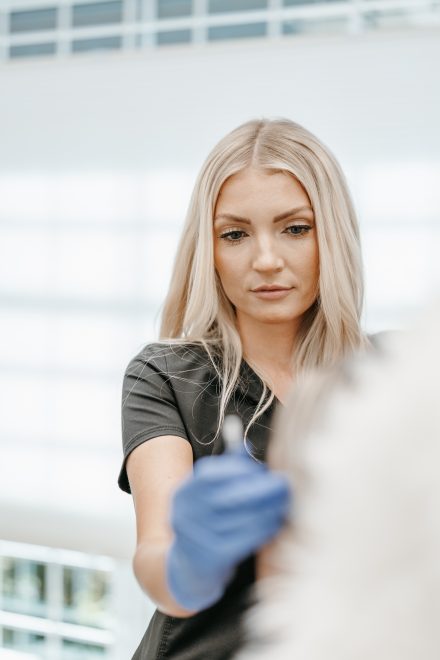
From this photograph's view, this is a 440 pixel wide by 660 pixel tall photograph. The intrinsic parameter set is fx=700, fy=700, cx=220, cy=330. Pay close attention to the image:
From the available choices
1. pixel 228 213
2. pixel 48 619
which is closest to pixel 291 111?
pixel 228 213

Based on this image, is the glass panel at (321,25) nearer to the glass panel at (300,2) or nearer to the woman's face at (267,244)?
the glass panel at (300,2)

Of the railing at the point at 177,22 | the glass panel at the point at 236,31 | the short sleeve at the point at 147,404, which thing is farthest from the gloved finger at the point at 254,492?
the glass panel at the point at 236,31

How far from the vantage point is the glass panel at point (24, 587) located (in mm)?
2871

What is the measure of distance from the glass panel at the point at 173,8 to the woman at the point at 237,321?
4.42 ft

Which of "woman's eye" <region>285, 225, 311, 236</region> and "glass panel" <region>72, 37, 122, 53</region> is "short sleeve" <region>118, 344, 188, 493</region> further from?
"glass panel" <region>72, 37, 122, 53</region>

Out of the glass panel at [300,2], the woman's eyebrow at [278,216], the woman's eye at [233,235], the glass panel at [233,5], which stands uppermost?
the glass panel at [233,5]

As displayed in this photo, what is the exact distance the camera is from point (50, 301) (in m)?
2.53

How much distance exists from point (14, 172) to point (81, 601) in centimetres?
170

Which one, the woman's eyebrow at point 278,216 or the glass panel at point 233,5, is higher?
the glass panel at point 233,5

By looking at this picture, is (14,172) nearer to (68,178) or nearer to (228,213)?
(68,178)

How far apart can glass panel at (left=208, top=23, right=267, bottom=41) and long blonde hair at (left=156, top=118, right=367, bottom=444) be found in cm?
123

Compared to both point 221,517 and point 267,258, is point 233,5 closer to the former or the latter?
point 267,258

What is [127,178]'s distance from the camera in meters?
2.42

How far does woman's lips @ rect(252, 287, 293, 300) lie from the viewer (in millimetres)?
1375
